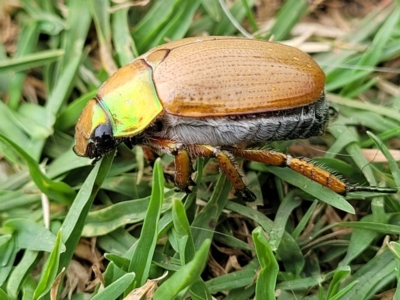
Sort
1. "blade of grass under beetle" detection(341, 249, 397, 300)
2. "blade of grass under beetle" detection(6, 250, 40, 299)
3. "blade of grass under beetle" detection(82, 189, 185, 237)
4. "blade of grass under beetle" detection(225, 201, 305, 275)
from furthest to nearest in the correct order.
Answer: "blade of grass under beetle" detection(82, 189, 185, 237), "blade of grass under beetle" detection(225, 201, 305, 275), "blade of grass under beetle" detection(6, 250, 40, 299), "blade of grass under beetle" detection(341, 249, 397, 300)

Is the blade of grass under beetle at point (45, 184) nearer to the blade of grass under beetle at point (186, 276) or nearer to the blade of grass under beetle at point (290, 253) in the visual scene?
the blade of grass under beetle at point (186, 276)

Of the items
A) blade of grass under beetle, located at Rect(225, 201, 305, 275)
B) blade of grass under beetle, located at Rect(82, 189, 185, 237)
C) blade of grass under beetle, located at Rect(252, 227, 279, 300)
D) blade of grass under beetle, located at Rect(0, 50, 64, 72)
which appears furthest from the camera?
blade of grass under beetle, located at Rect(0, 50, 64, 72)

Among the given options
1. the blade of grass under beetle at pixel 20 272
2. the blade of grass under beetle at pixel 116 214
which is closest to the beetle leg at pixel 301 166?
the blade of grass under beetle at pixel 116 214

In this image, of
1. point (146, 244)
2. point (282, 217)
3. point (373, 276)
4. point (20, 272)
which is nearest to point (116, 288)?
point (146, 244)

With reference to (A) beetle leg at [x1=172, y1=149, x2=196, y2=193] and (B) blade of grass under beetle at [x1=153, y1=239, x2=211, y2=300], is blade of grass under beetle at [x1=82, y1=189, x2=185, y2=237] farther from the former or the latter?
(B) blade of grass under beetle at [x1=153, y1=239, x2=211, y2=300]

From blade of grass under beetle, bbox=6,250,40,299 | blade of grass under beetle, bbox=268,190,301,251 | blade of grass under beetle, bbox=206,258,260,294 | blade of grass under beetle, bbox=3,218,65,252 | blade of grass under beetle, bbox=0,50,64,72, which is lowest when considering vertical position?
blade of grass under beetle, bbox=206,258,260,294

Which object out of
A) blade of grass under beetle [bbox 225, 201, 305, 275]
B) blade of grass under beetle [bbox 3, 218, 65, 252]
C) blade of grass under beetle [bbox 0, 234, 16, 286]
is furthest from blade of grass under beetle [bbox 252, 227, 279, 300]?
blade of grass under beetle [bbox 0, 234, 16, 286]
